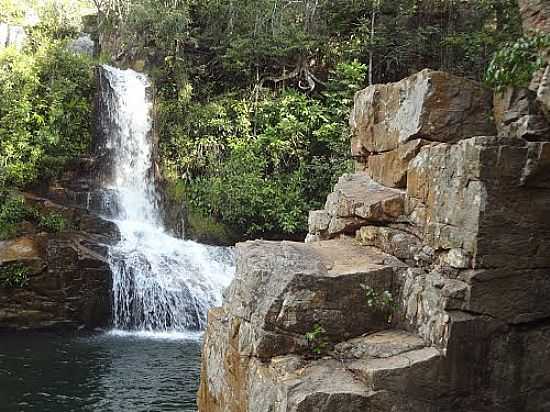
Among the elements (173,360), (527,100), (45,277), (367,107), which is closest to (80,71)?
(45,277)

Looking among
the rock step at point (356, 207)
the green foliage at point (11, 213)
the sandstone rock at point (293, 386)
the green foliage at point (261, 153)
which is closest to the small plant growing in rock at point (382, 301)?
the sandstone rock at point (293, 386)

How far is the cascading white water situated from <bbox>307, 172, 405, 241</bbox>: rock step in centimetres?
662

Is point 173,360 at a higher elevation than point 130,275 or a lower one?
lower

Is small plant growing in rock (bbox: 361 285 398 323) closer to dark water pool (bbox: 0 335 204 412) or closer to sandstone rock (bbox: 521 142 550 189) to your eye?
sandstone rock (bbox: 521 142 550 189)

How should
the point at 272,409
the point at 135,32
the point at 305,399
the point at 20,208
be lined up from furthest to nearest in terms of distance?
the point at 135,32
the point at 20,208
the point at 272,409
the point at 305,399

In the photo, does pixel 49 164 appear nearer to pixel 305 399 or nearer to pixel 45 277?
pixel 45 277

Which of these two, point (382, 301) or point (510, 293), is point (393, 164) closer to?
point (382, 301)

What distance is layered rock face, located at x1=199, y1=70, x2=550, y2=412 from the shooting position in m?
5.25

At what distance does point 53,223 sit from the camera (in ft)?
47.3

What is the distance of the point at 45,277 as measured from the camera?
13453 mm

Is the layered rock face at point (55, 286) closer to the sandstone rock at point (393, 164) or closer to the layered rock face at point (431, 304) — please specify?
the layered rock face at point (431, 304)

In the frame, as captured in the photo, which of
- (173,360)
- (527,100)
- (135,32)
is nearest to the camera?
(527,100)

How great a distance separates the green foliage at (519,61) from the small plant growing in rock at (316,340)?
9.44ft

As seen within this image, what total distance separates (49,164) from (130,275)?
4.36 m
